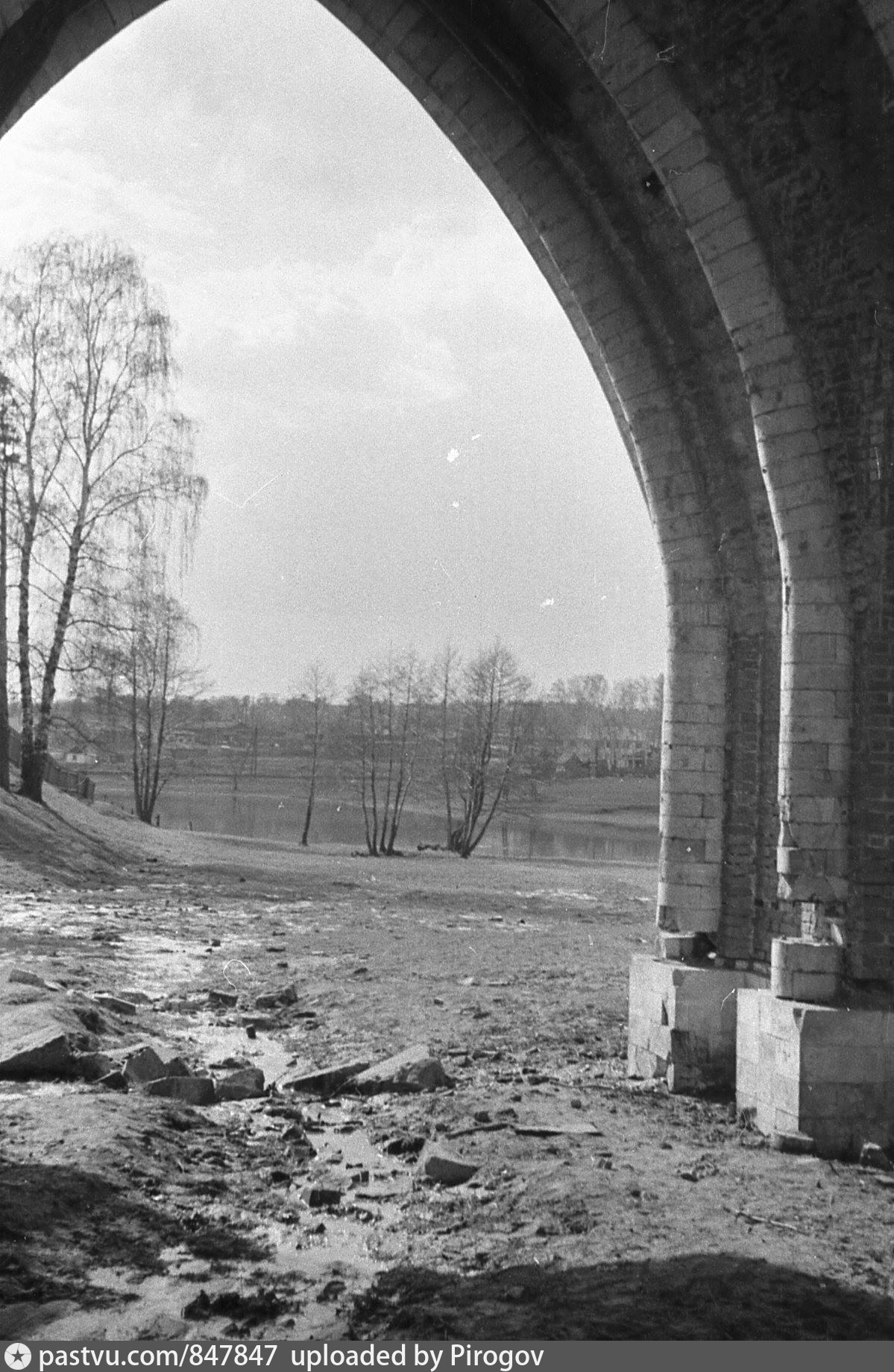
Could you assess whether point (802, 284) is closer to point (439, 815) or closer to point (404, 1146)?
point (404, 1146)

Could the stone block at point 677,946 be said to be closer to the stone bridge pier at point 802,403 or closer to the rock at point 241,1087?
the stone bridge pier at point 802,403

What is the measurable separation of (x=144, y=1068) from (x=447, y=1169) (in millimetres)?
2184

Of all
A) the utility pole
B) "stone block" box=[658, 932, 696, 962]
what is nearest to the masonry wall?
"stone block" box=[658, 932, 696, 962]

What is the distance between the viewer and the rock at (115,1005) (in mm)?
8984

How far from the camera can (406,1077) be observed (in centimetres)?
732

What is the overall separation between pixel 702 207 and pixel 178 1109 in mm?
5850

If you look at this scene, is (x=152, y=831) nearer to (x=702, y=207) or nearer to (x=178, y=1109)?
(x=178, y=1109)

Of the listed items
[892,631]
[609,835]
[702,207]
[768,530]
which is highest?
[702,207]

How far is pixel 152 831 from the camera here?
2602 cm

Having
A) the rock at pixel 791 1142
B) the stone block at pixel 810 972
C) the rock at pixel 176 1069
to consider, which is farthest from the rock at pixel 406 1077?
the stone block at pixel 810 972

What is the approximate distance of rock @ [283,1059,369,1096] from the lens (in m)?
7.38

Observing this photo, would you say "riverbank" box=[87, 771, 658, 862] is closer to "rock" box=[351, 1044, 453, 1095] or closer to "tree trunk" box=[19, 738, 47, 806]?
"tree trunk" box=[19, 738, 47, 806]

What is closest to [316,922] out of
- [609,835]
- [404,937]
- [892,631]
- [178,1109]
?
[404,937]

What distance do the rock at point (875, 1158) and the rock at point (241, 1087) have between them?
11.6 feet
